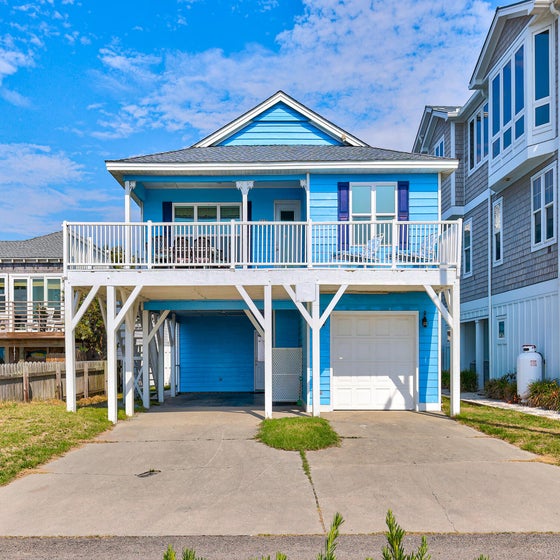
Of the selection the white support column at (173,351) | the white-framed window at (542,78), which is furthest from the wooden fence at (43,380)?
the white-framed window at (542,78)

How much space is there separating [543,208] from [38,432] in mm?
12005

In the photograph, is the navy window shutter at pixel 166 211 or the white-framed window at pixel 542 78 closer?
the white-framed window at pixel 542 78

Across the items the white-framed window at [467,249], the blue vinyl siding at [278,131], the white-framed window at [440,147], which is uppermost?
the white-framed window at [440,147]

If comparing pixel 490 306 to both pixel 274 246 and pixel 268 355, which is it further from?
pixel 268 355

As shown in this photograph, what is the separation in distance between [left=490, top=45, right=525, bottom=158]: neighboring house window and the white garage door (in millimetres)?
5772

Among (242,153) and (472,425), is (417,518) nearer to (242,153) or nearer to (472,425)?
(472,425)

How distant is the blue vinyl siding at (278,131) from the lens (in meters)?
16.3

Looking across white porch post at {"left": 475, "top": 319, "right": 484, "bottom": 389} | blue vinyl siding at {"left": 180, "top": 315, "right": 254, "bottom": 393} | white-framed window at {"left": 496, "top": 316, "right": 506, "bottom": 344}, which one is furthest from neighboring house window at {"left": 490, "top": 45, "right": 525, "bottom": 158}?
blue vinyl siding at {"left": 180, "top": 315, "right": 254, "bottom": 393}

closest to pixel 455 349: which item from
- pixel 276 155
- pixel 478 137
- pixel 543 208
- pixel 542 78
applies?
pixel 543 208

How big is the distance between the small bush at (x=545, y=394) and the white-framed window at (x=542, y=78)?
5.98 m

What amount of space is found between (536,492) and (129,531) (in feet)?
14.8

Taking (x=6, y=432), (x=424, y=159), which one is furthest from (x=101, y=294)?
(x=424, y=159)

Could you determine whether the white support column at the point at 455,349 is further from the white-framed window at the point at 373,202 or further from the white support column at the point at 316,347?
the white support column at the point at 316,347

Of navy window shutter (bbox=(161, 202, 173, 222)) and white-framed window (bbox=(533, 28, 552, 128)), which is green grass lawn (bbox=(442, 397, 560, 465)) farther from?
navy window shutter (bbox=(161, 202, 173, 222))
